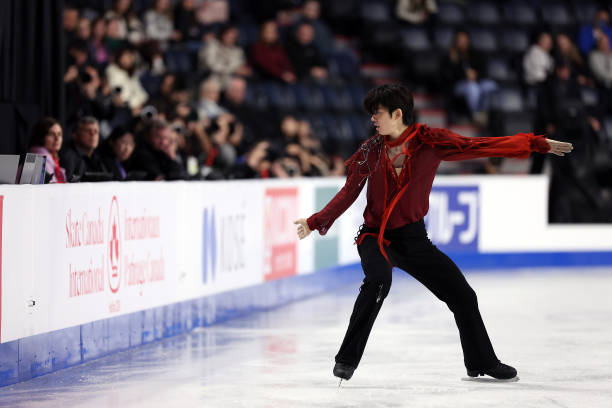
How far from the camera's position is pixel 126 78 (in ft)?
44.2

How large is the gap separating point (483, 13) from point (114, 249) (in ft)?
43.4

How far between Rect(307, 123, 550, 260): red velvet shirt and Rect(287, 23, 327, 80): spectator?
10.6 metres

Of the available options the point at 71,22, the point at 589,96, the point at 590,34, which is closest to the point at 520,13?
the point at 590,34

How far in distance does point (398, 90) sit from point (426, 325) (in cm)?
370

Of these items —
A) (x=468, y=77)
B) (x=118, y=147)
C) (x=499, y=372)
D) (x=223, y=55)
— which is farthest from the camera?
(x=468, y=77)

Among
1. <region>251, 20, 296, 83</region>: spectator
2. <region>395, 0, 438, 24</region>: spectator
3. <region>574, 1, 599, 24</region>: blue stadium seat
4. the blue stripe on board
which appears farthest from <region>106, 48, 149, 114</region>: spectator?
<region>574, 1, 599, 24</region>: blue stadium seat

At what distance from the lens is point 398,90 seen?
243 inches

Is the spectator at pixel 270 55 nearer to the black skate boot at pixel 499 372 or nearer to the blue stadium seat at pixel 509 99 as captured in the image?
the blue stadium seat at pixel 509 99

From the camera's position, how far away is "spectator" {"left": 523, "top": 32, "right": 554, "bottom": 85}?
18156 millimetres

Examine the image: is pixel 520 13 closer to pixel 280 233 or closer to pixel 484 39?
pixel 484 39

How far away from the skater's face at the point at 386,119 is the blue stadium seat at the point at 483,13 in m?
13.7

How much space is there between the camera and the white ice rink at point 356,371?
607 cm

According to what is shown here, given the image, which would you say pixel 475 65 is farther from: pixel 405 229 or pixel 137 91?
pixel 405 229

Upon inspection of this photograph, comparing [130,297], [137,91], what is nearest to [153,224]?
[130,297]
